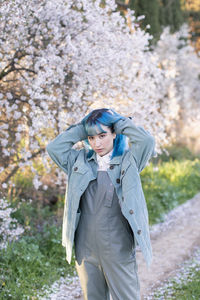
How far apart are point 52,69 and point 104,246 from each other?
10.2ft

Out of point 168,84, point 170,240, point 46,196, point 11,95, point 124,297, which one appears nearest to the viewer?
point 124,297

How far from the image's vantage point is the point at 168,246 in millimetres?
5723

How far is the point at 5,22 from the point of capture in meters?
4.64

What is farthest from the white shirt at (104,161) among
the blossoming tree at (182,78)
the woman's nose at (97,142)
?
the blossoming tree at (182,78)

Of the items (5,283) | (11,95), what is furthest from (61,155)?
(11,95)

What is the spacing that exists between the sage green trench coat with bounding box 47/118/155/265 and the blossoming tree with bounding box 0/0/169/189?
6.32 ft

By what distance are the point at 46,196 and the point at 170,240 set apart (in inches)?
85.0

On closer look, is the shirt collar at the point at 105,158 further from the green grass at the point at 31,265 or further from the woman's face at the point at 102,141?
the green grass at the point at 31,265

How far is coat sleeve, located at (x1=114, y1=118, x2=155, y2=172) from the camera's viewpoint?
8.21ft

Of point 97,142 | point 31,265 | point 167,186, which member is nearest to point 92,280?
point 97,142

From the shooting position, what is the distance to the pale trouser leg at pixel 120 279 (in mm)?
2496

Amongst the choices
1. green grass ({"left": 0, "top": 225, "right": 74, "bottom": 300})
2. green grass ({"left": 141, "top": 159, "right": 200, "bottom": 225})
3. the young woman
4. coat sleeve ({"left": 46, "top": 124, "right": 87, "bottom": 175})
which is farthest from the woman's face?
green grass ({"left": 141, "top": 159, "right": 200, "bottom": 225})

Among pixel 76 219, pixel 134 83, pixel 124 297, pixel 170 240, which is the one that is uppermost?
pixel 134 83

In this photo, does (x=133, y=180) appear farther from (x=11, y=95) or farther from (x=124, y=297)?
(x=11, y=95)
